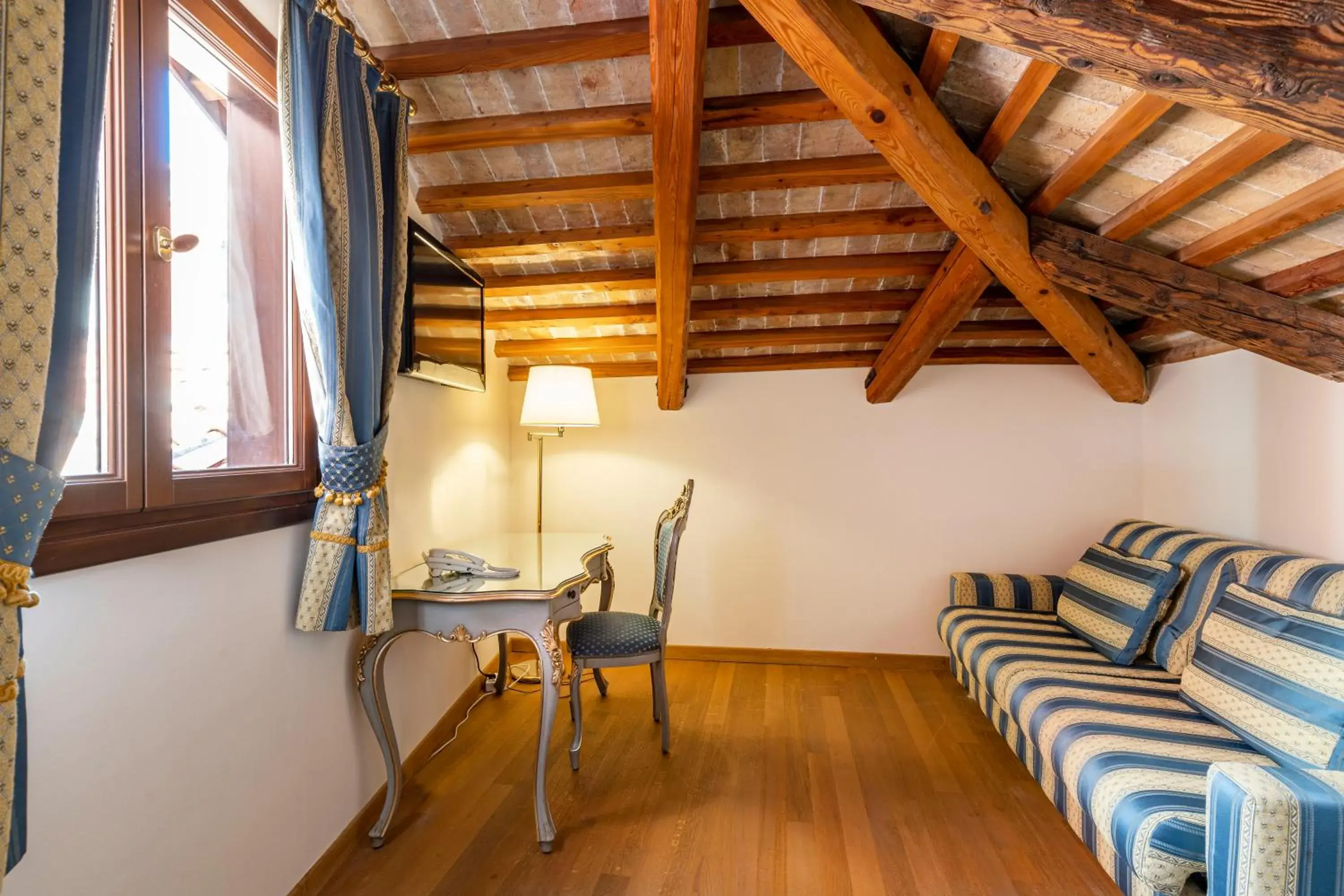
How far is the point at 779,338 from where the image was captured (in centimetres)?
354

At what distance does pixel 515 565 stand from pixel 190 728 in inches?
45.2

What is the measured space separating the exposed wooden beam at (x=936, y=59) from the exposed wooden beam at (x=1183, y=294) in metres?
0.71

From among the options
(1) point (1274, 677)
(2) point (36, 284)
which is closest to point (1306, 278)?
(1) point (1274, 677)

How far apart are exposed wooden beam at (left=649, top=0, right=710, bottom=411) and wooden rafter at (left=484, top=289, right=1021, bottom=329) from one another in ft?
1.04

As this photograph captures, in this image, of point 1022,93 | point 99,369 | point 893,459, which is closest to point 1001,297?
point 893,459

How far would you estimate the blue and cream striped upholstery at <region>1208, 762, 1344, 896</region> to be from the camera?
1307mm

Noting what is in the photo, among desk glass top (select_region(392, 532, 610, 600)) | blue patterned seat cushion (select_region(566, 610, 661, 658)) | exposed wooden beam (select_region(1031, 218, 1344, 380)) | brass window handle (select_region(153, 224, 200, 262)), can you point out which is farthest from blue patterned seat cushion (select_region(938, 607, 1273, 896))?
brass window handle (select_region(153, 224, 200, 262))

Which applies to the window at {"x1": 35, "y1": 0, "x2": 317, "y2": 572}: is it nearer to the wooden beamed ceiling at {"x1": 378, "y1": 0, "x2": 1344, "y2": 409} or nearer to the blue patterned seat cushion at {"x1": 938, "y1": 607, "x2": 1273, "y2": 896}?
the wooden beamed ceiling at {"x1": 378, "y1": 0, "x2": 1344, "y2": 409}

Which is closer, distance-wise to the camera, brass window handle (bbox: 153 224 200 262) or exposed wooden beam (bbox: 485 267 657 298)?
brass window handle (bbox: 153 224 200 262)

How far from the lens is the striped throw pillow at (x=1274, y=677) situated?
1684 mm

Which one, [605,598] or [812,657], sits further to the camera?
[812,657]

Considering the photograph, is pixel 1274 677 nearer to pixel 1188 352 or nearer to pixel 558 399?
pixel 1188 352

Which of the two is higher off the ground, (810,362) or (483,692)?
(810,362)

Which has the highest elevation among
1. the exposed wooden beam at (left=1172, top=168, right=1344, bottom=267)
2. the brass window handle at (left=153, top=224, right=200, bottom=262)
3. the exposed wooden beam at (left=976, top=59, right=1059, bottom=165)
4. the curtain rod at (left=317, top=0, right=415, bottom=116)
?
the curtain rod at (left=317, top=0, right=415, bottom=116)
